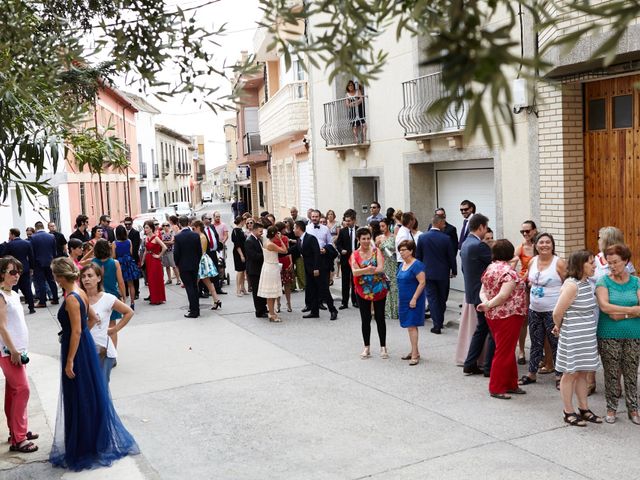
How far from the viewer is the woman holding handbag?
962 cm

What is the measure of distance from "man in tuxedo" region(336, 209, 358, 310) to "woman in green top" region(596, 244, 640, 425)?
7.35 metres

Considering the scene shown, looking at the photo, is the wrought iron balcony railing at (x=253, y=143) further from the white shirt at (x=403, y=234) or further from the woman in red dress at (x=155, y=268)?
the white shirt at (x=403, y=234)

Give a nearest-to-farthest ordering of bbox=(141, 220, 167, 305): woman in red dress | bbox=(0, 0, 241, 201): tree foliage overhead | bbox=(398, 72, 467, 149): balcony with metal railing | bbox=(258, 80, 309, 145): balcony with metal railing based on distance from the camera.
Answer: bbox=(0, 0, 241, 201): tree foliage overhead
bbox=(398, 72, 467, 149): balcony with metal railing
bbox=(141, 220, 167, 305): woman in red dress
bbox=(258, 80, 309, 145): balcony with metal railing

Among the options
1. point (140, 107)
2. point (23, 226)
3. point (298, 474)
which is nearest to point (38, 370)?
point (298, 474)

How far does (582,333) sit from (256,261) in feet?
24.4

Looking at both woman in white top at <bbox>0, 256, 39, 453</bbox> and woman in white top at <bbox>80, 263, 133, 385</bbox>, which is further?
woman in white top at <bbox>80, 263, 133, 385</bbox>

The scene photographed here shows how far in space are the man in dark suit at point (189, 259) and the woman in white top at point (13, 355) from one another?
6.61 metres

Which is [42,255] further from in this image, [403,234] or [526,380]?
[526,380]

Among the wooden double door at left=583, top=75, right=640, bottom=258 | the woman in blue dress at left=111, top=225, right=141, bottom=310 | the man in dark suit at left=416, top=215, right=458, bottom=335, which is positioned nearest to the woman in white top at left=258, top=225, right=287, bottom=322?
the man in dark suit at left=416, top=215, right=458, bottom=335

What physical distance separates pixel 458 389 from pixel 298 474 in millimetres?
2709

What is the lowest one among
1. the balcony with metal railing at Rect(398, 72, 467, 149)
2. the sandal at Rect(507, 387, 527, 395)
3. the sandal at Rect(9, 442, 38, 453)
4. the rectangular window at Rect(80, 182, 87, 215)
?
the sandal at Rect(9, 442, 38, 453)

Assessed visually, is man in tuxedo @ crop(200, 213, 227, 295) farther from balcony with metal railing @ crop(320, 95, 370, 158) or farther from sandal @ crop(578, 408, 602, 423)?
sandal @ crop(578, 408, 602, 423)

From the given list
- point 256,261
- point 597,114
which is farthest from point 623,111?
A: point 256,261

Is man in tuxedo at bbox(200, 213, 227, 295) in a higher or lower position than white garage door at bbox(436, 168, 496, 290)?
lower
